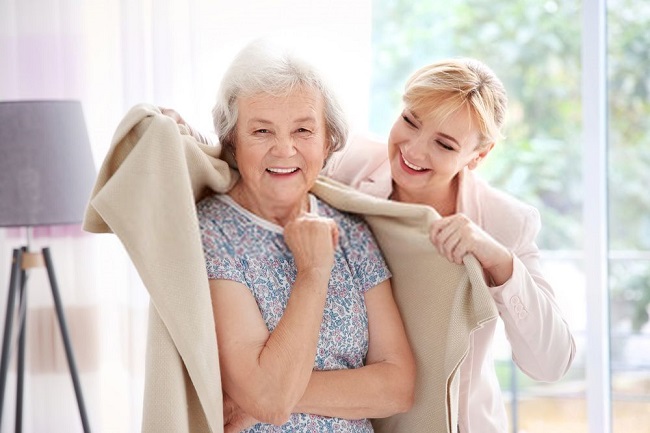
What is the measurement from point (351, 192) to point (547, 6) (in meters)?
3.43

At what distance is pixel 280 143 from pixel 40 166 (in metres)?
1.19

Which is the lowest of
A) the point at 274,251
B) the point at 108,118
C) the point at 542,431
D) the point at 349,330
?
the point at 542,431

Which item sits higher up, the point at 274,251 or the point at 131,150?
the point at 131,150

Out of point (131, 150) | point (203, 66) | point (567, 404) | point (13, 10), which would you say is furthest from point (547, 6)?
point (131, 150)

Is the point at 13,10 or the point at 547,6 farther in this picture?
the point at 547,6

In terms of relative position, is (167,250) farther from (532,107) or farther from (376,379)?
(532,107)

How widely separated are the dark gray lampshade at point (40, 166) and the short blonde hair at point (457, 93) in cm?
120

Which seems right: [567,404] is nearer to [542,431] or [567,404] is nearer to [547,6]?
[542,431]

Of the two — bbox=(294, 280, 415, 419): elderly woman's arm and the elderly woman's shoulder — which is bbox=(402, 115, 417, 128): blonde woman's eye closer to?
the elderly woman's shoulder

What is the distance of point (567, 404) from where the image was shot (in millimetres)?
4715

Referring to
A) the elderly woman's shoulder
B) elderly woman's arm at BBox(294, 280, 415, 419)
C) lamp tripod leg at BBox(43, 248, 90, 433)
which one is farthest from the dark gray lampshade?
elderly woman's arm at BBox(294, 280, 415, 419)

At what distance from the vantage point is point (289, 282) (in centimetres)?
189

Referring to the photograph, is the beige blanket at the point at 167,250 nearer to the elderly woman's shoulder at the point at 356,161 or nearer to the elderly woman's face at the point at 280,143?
the elderly woman's face at the point at 280,143

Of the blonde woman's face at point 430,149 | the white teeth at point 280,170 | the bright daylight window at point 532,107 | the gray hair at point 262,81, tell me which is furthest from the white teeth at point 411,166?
the bright daylight window at point 532,107
